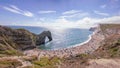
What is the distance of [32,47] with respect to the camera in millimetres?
138000

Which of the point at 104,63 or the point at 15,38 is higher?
the point at 104,63

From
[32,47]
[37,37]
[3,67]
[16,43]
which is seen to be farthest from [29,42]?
[3,67]

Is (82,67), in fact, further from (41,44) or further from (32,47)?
(41,44)

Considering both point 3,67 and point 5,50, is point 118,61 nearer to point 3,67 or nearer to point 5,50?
point 3,67

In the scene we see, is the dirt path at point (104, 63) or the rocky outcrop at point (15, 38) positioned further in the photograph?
the rocky outcrop at point (15, 38)

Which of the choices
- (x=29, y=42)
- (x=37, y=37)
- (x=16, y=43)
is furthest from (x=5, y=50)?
(x=37, y=37)

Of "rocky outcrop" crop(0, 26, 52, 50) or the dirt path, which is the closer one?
the dirt path

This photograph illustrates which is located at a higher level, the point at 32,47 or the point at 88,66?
the point at 88,66

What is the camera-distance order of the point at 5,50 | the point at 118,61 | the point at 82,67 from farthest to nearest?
1. the point at 5,50
2. the point at 118,61
3. the point at 82,67

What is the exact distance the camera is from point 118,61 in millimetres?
45625

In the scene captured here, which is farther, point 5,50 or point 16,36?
point 16,36

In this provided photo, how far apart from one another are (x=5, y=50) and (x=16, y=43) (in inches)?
1397

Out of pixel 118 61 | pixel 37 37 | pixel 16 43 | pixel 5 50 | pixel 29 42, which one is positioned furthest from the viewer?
pixel 37 37

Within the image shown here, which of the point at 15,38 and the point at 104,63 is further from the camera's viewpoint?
the point at 15,38
